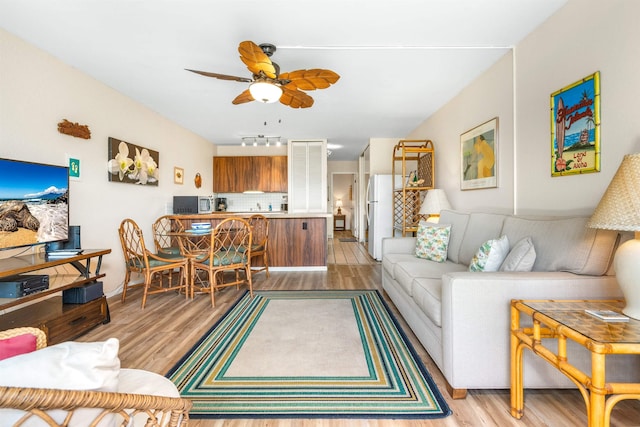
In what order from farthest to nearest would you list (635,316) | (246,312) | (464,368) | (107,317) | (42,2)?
(246,312) → (107,317) → (42,2) → (464,368) → (635,316)

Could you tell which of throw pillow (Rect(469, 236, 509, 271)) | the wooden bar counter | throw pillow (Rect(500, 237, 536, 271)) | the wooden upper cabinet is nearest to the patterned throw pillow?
throw pillow (Rect(469, 236, 509, 271))

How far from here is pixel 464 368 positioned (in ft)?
5.46

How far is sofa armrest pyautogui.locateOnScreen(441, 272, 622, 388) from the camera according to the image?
5.27 feet

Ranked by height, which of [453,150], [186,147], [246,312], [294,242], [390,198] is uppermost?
[186,147]

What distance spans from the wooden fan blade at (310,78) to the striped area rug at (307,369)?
2137 mm

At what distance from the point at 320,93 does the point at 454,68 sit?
5.27 feet

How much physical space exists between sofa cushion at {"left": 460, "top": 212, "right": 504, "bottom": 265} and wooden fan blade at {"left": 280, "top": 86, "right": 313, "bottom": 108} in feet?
6.58

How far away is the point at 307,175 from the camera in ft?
22.1

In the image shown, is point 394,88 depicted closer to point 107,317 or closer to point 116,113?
point 116,113

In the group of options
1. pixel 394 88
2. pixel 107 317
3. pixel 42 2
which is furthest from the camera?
pixel 394 88

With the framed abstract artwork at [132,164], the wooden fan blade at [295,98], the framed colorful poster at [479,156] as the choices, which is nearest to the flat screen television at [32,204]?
the framed abstract artwork at [132,164]

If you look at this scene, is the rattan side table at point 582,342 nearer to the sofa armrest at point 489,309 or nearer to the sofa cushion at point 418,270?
the sofa armrest at point 489,309

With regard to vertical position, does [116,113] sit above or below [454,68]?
below

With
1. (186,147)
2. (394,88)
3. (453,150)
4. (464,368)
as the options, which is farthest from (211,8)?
(186,147)
